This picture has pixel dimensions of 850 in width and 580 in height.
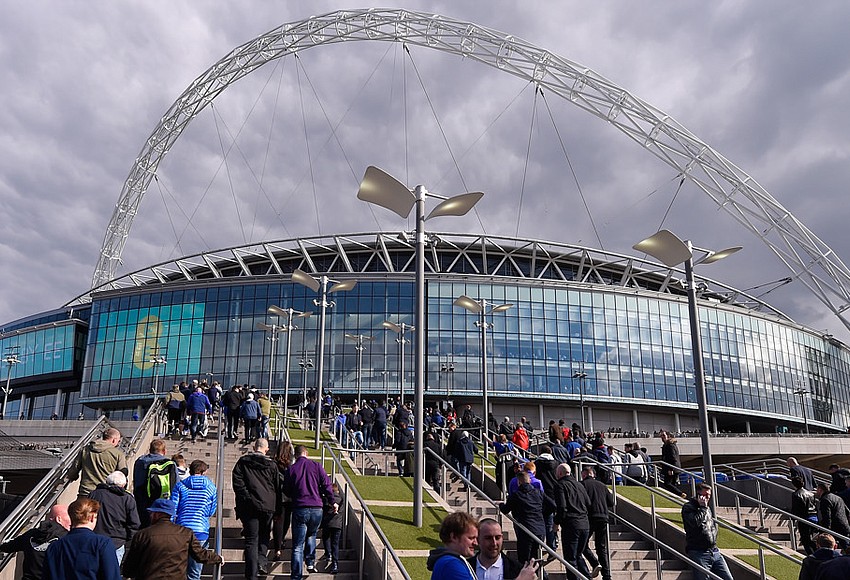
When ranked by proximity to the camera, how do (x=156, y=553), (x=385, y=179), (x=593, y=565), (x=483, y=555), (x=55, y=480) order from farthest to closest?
(x=385, y=179)
(x=55, y=480)
(x=593, y=565)
(x=156, y=553)
(x=483, y=555)

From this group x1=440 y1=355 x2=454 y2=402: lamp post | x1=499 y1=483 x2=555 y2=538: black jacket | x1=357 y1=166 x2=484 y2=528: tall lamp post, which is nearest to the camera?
x1=499 y1=483 x2=555 y2=538: black jacket

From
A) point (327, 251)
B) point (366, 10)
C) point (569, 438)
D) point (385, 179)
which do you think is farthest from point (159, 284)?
Result: point (385, 179)

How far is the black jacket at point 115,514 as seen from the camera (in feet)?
27.2

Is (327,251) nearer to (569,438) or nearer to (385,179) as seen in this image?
(569,438)

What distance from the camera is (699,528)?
34.9ft

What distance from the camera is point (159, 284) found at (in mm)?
71750

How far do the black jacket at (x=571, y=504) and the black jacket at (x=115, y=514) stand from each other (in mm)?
5641

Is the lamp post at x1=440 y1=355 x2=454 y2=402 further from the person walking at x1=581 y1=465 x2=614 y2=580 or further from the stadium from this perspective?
the person walking at x1=581 y1=465 x2=614 y2=580

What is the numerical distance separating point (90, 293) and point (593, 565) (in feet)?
243

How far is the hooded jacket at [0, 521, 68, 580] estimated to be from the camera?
6.77 metres

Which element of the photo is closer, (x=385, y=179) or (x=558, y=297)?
(x=385, y=179)

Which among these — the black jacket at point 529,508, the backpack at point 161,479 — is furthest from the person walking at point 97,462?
the black jacket at point 529,508

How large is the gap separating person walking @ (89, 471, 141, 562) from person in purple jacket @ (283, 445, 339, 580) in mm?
2221

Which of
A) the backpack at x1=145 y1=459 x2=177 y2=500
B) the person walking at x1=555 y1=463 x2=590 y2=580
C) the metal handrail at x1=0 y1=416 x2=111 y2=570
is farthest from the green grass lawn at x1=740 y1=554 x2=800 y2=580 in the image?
the metal handrail at x1=0 y1=416 x2=111 y2=570
